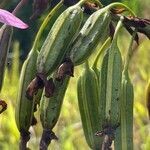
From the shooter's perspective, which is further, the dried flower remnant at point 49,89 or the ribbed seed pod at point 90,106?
the ribbed seed pod at point 90,106

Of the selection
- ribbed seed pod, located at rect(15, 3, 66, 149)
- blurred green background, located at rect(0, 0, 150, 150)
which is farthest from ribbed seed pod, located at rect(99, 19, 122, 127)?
blurred green background, located at rect(0, 0, 150, 150)

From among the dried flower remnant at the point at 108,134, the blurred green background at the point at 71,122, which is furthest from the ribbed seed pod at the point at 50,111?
the blurred green background at the point at 71,122

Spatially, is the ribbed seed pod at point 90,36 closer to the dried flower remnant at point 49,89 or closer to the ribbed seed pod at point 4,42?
the dried flower remnant at point 49,89

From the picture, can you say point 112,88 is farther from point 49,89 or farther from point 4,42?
point 4,42

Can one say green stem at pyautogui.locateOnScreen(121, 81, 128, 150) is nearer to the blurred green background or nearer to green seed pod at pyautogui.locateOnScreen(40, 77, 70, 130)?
green seed pod at pyautogui.locateOnScreen(40, 77, 70, 130)

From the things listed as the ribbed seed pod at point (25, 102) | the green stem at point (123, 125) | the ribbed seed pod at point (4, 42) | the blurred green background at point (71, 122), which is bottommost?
the blurred green background at point (71, 122)

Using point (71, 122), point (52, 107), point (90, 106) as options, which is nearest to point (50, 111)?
point (52, 107)

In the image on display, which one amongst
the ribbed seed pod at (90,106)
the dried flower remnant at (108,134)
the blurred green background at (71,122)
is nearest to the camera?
the dried flower remnant at (108,134)
